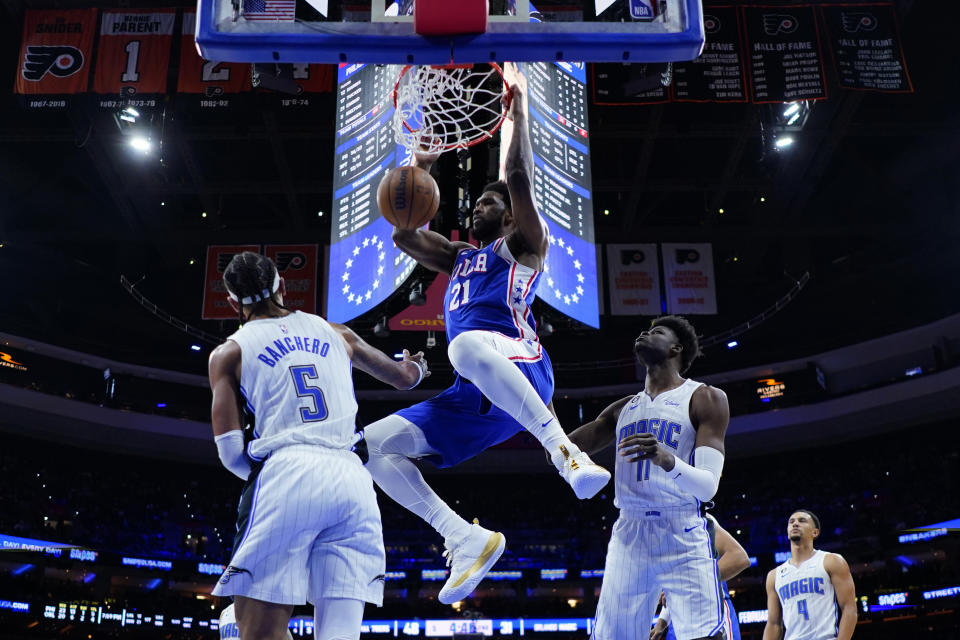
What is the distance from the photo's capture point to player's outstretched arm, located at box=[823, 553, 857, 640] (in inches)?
263

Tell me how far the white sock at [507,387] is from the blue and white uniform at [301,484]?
79cm

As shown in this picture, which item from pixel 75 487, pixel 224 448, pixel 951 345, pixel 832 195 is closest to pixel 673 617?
pixel 224 448

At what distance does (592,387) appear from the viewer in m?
26.6

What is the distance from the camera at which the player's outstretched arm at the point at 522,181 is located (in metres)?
4.77

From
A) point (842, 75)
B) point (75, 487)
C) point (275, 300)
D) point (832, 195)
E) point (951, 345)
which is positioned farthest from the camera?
point (75, 487)

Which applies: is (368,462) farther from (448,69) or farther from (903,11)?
(903,11)

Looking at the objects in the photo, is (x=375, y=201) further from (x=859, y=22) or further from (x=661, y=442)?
(x=859, y=22)

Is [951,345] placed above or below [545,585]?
above

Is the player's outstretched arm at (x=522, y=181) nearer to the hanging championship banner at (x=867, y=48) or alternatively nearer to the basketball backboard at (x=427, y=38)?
the basketball backboard at (x=427, y=38)

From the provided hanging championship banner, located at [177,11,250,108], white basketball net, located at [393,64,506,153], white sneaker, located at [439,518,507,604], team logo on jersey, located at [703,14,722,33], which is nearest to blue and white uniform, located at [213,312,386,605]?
white sneaker, located at [439,518,507,604]

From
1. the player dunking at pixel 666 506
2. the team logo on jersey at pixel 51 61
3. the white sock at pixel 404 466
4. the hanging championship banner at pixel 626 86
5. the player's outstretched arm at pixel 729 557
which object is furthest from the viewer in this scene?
the team logo on jersey at pixel 51 61

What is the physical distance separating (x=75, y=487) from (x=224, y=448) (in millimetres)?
23273

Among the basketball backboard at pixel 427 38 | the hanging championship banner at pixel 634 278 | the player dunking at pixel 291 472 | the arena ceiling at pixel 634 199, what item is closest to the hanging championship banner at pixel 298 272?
the arena ceiling at pixel 634 199

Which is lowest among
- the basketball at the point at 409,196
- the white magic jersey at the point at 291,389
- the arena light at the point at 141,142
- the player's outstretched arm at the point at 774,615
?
the player's outstretched arm at the point at 774,615
